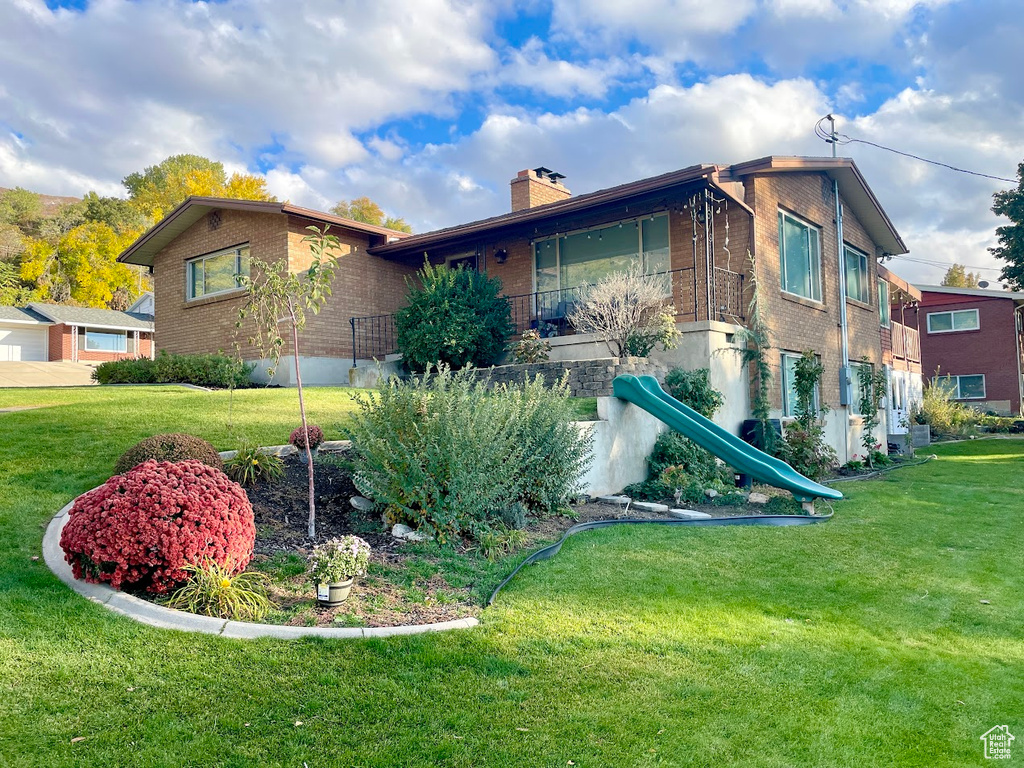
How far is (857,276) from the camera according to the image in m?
17.9

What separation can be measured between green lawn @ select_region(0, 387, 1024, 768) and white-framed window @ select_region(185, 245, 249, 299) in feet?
39.2

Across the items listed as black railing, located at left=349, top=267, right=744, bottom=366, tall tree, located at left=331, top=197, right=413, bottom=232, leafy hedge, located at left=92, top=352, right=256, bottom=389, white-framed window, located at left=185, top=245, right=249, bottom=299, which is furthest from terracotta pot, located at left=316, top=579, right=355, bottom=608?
tall tree, located at left=331, top=197, right=413, bottom=232

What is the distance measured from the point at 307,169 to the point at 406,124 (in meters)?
7.33

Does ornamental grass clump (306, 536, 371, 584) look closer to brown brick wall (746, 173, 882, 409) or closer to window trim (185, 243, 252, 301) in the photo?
brown brick wall (746, 173, 882, 409)

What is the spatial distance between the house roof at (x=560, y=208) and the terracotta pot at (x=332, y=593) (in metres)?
9.52

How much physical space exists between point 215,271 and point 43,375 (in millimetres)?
9173

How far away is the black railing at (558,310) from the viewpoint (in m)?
12.3

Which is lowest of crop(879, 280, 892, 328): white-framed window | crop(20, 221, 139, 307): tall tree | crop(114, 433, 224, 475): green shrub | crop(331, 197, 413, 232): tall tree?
crop(114, 433, 224, 475): green shrub

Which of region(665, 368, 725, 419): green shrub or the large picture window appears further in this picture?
the large picture window

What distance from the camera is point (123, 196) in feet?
149

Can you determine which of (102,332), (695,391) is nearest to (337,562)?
(695,391)

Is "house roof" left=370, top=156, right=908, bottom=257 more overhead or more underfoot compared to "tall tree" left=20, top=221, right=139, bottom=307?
more underfoot

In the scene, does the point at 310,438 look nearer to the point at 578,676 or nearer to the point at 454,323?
the point at 578,676

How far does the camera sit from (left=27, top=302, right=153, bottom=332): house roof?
32.6 metres
